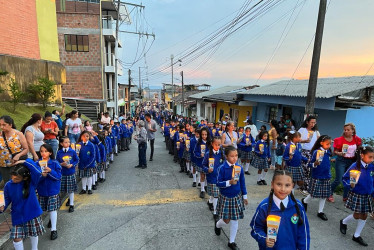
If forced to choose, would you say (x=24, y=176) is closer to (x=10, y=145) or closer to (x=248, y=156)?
(x=10, y=145)

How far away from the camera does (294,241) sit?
7.62 ft

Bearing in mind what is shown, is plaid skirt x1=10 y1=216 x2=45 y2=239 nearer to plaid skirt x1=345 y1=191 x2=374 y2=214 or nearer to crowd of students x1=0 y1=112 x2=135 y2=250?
crowd of students x1=0 y1=112 x2=135 y2=250

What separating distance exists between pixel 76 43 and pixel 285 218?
945 inches

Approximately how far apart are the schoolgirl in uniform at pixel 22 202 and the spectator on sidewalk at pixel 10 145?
4.22 ft

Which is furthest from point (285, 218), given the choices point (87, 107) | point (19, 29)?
point (87, 107)

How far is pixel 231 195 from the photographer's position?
356cm

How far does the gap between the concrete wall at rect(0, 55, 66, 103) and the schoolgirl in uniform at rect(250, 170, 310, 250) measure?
1063 centimetres

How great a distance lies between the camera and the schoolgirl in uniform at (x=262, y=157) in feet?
21.5

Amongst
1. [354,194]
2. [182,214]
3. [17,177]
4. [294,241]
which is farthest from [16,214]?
[354,194]

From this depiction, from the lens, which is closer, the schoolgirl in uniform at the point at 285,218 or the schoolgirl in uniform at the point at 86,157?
the schoolgirl in uniform at the point at 285,218

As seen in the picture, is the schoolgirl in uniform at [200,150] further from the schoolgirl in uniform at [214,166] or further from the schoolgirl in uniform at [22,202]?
the schoolgirl in uniform at [22,202]

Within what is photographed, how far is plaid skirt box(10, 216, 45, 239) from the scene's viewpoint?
3.07 metres

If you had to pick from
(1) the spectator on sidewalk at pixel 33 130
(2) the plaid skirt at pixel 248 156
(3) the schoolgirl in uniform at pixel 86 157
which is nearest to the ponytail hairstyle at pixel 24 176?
(1) the spectator on sidewalk at pixel 33 130

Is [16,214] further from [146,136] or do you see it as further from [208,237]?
[146,136]
